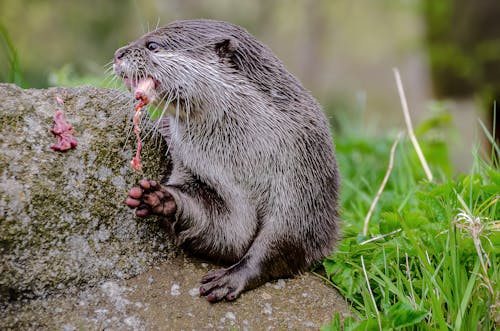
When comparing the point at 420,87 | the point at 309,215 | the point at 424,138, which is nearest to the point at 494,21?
the point at 424,138

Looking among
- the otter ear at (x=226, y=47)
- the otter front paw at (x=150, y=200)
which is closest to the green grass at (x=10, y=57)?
the otter ear at (x=226, y=47)

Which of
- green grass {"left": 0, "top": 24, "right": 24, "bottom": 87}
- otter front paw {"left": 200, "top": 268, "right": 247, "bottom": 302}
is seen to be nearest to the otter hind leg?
otter front paw {"left": 200, "top": 268, "right": 247, "bottom": 302}

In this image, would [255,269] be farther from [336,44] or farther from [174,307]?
[336,44]

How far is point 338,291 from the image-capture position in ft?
9.16

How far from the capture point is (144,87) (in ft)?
8.69

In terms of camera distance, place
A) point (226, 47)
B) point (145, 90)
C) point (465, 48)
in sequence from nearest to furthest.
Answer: point (145, 90) → point (226, 47) → point (465, 48)

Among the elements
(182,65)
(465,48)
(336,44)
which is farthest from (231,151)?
(336,44)

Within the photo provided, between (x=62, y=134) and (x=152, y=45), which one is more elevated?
(x=152, y=45)

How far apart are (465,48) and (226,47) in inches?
248

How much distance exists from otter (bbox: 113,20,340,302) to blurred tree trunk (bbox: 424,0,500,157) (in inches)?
214

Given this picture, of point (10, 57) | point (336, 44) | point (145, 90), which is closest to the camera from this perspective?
point (145, 90)

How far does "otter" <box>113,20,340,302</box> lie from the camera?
267 cm

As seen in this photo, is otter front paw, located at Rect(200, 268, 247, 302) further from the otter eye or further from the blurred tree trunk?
the blurred tree trunk

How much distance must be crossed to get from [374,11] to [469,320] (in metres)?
14.6
